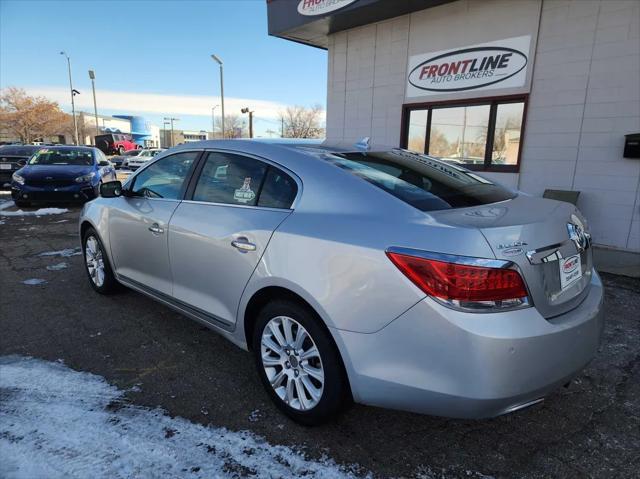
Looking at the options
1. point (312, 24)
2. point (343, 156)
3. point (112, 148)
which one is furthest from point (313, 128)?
point (343, 156)

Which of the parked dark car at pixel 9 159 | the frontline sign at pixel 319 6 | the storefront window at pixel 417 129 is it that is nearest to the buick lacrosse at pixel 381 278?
the storefront window at pixel 417 129

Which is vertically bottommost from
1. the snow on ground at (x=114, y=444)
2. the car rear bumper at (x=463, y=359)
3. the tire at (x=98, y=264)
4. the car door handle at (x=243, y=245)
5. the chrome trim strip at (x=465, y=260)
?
the snow on ground at (x=114, y=444)

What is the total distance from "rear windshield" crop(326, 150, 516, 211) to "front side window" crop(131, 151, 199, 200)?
130 centimetres

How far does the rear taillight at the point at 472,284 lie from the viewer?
5.92 feet

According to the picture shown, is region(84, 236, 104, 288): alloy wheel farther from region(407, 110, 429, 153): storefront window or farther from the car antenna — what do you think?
region(407, 110, 429, 153): storefront window

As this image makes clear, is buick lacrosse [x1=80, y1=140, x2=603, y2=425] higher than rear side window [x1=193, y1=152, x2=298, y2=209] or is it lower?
lower

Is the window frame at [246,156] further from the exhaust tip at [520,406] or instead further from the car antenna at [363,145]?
the exhaust tip at [520,406]

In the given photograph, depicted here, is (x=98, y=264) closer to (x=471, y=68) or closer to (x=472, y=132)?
(x=472, y=132)

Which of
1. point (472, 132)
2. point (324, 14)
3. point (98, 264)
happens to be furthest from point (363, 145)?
point (324, 14)

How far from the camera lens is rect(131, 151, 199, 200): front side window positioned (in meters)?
3.37

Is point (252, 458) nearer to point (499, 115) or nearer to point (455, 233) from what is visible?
point (455, 233)

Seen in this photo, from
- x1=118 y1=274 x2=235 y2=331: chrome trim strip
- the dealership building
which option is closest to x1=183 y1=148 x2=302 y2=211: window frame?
x1=118 y1=274 x2=235 y2=331: chrome trim strip

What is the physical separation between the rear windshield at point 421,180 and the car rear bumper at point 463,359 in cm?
61

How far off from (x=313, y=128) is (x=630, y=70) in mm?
55504
